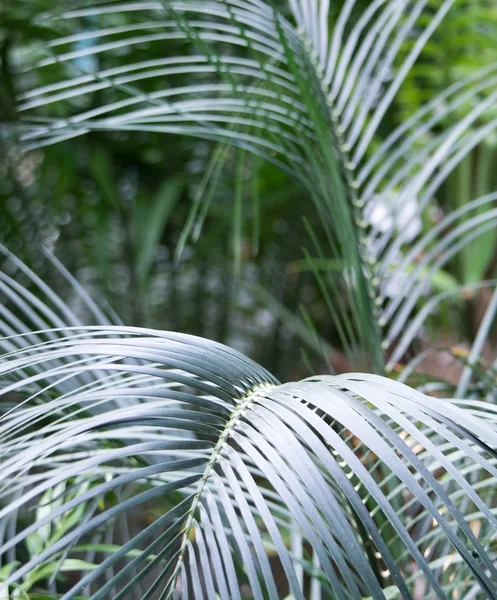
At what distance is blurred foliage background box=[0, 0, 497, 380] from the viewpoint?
3.97 ft

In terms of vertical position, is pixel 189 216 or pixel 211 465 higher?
pixel 189 216

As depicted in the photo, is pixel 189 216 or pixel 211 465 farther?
pixel 189 216

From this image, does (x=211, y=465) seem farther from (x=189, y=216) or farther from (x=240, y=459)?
(x=189, y=216)

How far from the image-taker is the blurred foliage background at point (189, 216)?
1.21 m

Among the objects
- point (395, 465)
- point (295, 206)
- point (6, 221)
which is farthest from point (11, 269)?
point (395, 465)

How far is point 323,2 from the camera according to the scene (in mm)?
678

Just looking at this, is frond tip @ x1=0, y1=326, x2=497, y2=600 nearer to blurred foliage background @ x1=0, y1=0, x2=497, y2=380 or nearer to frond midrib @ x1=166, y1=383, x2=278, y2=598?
frond midrib @ x1=166, y1=383, x2=278, y2=598

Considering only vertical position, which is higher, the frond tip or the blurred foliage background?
the blurred foliage background

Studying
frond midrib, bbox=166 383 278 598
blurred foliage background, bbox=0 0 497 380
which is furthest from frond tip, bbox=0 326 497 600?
blurred foliage background, bbox=0 0 497 380

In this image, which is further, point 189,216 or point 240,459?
point 189,216

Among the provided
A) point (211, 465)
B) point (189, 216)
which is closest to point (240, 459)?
point (211, 465)

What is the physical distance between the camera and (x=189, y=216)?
1236 millimetres

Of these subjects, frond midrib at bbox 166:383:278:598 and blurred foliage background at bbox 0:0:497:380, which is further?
blurred foliage background at bbox 0:0:497:380

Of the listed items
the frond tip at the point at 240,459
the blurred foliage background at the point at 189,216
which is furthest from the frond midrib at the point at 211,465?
the blurred foliage background at the point at 189,216
